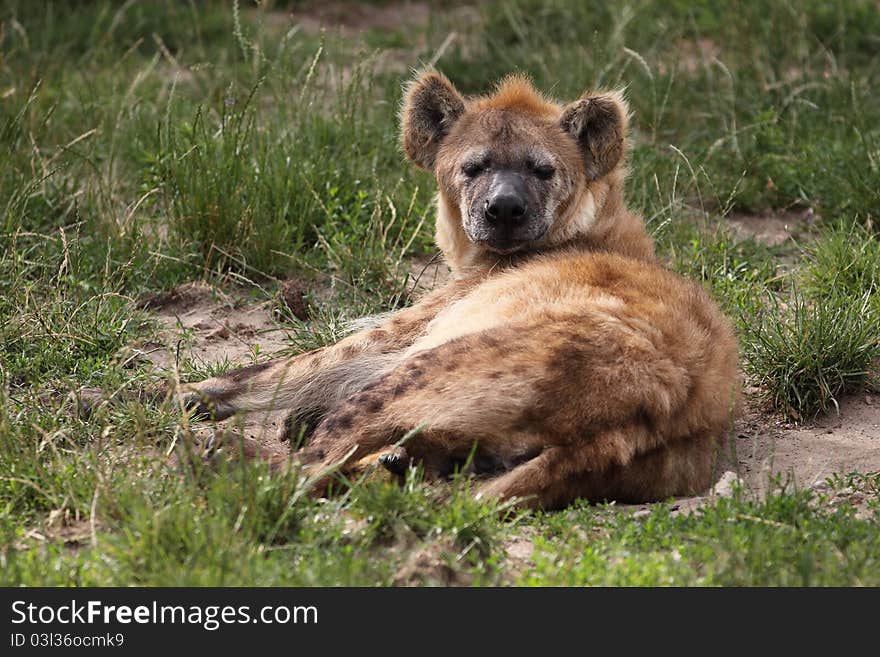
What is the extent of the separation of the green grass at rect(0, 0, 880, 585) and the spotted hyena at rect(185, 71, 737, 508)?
21 centimetres

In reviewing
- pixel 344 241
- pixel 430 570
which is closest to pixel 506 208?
pixel 344 241

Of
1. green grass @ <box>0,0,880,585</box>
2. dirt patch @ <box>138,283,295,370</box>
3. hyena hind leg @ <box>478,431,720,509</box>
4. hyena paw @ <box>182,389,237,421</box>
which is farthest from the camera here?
dirt patch @ <box>138,283,295,370</box>

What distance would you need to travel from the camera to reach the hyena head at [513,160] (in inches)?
176

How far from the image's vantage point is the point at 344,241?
17.6ft

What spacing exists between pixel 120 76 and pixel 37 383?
315cm

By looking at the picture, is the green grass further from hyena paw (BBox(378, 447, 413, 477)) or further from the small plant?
hyena paw (BBox(378, 447, 413, 477))

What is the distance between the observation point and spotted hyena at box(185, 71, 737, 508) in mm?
3363

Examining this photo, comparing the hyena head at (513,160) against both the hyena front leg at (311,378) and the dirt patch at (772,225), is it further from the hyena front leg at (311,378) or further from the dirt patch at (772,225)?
the dirt patch at (772,225)

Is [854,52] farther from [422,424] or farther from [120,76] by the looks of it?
[422,424]

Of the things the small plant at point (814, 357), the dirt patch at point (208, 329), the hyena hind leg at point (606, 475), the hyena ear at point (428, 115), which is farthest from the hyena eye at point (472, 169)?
the hyena hind leg at point (606, 475)

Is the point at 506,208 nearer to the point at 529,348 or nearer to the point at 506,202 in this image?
the point at 506,202

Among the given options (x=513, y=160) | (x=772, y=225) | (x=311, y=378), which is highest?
(x=513, y=160)

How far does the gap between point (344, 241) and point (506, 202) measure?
1.19m

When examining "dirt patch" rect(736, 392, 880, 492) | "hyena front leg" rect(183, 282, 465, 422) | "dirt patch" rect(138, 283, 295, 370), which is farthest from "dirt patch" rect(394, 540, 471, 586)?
"dirt patch" rect(138, 283, 295, 370)
